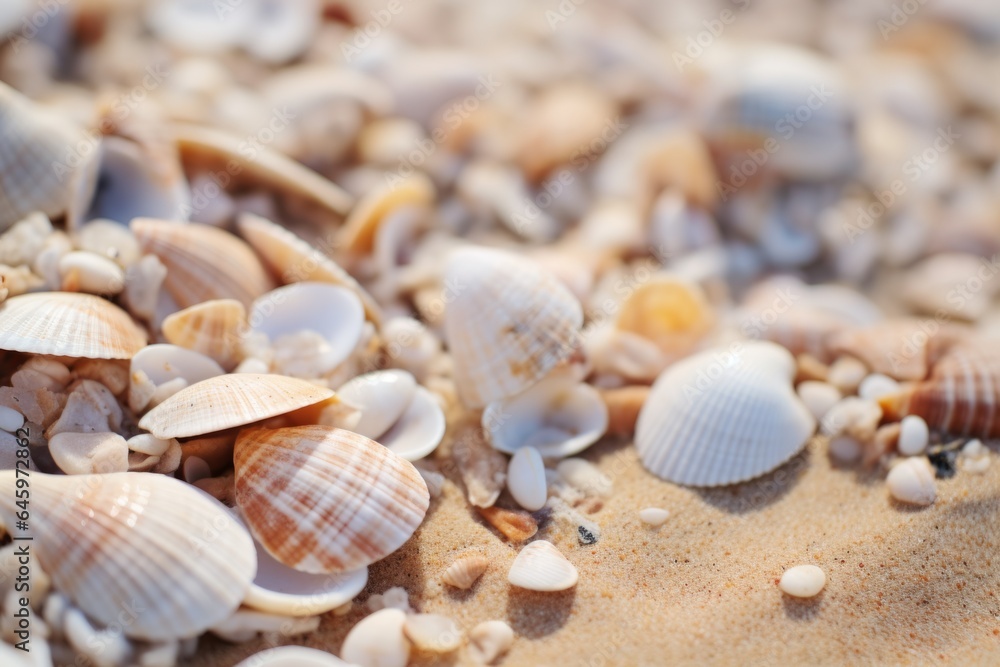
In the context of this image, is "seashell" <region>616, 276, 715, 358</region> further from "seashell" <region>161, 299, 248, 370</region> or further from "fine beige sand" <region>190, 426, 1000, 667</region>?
"seashell" <region>161, 299, 248, 370</region>

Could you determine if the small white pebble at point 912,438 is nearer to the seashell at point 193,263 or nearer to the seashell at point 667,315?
the seashell at point 667,315

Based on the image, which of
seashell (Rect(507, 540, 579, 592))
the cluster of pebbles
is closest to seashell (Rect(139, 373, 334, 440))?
the cluster of pebbles

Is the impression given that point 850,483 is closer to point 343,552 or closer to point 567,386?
point 567,386

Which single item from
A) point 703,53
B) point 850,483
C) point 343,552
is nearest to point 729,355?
point 850,483

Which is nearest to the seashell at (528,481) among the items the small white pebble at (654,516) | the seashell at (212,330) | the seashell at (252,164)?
the small white pebble at (654,516)

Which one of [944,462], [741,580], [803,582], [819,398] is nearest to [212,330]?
[741,580]

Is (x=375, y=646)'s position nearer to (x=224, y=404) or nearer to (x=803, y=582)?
(x=224, y=404)
